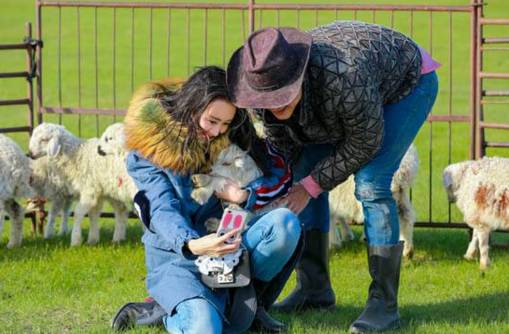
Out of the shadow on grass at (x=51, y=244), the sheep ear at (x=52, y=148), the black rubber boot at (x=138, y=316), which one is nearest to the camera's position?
Result: the black rubber boot at (x=138, y=316)

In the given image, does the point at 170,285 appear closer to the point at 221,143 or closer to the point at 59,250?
the point at 221,143

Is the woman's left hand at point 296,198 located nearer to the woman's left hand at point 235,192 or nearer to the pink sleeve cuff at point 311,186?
the pink sleeve cuff at point 311,186

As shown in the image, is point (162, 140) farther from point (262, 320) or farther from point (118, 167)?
point (118, 167)

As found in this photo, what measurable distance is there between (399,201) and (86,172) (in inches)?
112

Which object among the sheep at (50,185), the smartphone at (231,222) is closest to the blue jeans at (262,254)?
the smartphone at (231,222)

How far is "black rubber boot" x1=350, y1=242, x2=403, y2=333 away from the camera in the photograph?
235 inches

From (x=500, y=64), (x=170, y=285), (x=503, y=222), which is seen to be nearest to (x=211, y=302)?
(x=170, y=285)

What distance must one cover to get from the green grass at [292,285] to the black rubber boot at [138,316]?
0.14m

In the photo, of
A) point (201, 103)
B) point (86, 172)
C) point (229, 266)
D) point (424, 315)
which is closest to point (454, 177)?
point (424, 315)

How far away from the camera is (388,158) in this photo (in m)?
5.87

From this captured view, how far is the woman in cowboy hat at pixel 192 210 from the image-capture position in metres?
5.42

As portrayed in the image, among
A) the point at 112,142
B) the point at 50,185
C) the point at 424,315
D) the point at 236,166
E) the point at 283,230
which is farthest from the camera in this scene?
the point at 50,185

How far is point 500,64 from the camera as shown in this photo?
21984mm

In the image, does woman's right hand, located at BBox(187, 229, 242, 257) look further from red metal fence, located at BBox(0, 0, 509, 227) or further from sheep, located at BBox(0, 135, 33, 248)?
red metal fence, located at BBox(0, 0, 509, 227)
